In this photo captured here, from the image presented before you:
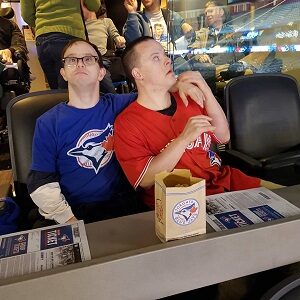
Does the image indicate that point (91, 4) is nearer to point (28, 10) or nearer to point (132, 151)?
point (28, 10)

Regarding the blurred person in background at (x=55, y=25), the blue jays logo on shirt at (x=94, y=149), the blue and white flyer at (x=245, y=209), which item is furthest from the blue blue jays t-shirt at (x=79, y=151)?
the blurred person in background at (x=55, y=25)

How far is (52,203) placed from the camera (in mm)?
1289

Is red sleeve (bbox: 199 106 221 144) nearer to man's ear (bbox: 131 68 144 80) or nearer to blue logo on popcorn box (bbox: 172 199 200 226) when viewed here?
man's ear (bbox: 131 68 144 80)

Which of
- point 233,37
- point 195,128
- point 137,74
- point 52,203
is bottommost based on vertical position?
point 52,203

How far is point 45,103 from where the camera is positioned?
1.53 metres

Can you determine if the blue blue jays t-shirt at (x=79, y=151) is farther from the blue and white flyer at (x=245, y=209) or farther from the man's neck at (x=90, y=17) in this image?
the man's neck at (x=90, y=17)

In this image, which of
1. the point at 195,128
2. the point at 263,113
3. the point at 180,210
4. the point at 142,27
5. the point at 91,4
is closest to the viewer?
the point at 180,210

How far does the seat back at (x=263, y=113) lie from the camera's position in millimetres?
1875

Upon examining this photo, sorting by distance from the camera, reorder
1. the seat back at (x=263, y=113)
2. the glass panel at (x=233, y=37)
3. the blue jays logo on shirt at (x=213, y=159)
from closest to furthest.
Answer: the blue jays logo on shirt at (x=213, y=159)
the seat back at (x=263, y=113)
the glass panel at (x=233, y=37)

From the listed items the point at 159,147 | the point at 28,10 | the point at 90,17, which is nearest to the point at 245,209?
the point at 159,147

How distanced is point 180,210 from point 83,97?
0.71m

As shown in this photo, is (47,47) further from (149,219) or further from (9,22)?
(9,22)

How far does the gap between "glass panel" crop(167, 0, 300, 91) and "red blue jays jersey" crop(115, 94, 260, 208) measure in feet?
6.20

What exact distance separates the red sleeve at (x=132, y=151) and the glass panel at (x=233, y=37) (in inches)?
80.1
